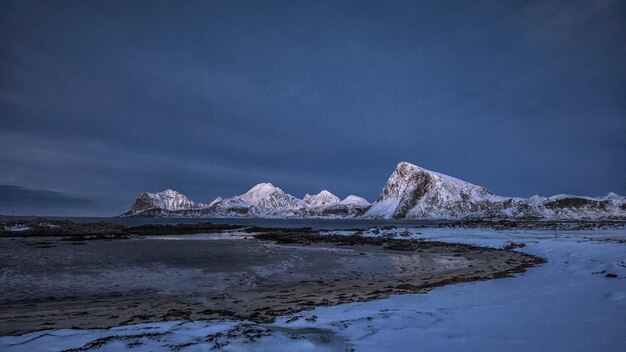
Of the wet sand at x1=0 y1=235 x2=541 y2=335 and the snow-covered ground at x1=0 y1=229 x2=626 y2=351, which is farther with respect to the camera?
the wet sand at x1=0 y1=235 x2=541 y2=335

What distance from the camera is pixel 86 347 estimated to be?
5.76 metres

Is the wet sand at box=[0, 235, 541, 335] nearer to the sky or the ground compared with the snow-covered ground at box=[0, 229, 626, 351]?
nearer to the ground

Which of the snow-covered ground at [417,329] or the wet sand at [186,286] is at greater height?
the snow-covered ground at [417,329]

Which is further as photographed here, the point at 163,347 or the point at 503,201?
the point at 503,201

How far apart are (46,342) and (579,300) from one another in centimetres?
1175

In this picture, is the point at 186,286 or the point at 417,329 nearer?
the point at 417,329

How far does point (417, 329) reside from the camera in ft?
23.0

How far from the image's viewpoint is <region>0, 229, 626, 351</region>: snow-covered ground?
587 cm

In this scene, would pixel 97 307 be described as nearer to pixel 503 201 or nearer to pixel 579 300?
pixel 579 300

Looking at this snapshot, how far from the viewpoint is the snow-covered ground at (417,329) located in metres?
5.87

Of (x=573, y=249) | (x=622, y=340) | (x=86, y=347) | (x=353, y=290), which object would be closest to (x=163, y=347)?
(x=86, y=347)

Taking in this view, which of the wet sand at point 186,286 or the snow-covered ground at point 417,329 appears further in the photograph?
the wet sand at point 186,286

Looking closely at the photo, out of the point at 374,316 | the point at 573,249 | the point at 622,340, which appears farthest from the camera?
the point at 573,249

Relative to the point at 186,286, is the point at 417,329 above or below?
above
